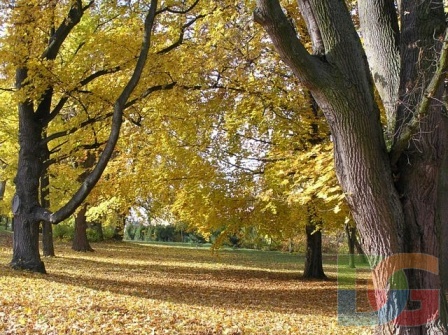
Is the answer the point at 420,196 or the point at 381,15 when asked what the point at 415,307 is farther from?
the point at 381,15

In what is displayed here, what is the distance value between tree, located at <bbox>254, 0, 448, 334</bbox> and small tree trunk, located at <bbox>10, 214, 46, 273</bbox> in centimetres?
923

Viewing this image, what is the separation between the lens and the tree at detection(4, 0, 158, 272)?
Result: 11078 mm

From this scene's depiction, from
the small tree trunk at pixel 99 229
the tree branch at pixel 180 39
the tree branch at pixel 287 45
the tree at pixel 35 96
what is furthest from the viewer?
the small tree trunk at pixel 99 229

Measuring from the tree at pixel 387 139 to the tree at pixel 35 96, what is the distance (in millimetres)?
6692

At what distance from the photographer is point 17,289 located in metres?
8.66

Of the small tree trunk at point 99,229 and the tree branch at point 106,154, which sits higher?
the tree branch at point 106,154

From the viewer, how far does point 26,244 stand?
12.3 metres

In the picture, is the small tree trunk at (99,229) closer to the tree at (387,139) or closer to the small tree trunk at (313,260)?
the small tree trunk at (313,260)

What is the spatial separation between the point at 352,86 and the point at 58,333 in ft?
13.2

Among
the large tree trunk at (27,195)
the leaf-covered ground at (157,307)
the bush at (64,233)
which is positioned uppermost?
the large tree trunk at (27,195)

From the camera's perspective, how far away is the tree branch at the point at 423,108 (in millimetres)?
4336

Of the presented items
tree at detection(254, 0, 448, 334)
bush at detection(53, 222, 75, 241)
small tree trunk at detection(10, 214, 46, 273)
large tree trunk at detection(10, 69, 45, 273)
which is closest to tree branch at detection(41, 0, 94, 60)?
large tree trunk at detection(10, 69, 45, 273)

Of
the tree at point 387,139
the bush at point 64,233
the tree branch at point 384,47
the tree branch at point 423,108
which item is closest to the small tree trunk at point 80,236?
the bush at point 64,233

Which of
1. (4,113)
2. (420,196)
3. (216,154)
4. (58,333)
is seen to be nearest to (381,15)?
(420,196)
